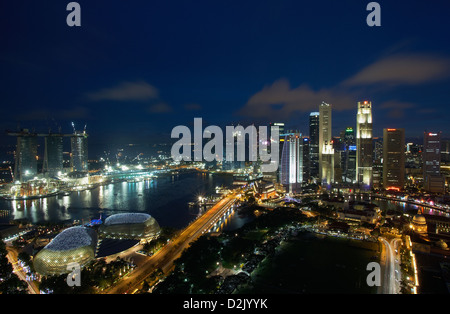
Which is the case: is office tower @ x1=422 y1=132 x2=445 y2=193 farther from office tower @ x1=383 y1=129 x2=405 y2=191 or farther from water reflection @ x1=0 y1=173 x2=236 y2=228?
water reflection @ x1=0 y1=173 x2=236 y2=228

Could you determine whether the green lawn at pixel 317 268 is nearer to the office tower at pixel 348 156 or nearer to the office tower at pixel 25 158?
the office tower at pixel 348 156

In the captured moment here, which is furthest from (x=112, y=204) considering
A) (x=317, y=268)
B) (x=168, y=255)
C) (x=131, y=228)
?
(x=317, y=268)

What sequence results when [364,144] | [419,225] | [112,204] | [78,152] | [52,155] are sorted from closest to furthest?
[419,225] → [112,204] → [364,144] → [52,155] → [78,152]

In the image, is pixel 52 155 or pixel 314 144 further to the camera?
pixel 314 144

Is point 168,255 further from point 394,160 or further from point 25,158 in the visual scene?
point 25,158

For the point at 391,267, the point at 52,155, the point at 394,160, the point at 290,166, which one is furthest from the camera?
the point at 52,155
